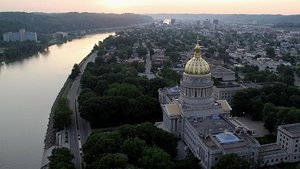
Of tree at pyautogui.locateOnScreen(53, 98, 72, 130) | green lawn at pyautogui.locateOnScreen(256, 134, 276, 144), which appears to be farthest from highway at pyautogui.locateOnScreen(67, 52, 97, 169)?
green lawn at pyautogui.locateOnScreen(256, 134, 276, 144)

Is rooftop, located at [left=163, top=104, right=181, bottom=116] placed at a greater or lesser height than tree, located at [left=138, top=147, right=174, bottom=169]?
greater

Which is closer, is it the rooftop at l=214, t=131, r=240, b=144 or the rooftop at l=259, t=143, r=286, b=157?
the rooftop at l=214, t=131, r=240, b=144

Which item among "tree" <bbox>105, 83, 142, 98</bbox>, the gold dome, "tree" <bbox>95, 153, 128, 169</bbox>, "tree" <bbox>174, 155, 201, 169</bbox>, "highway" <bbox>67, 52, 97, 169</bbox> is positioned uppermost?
the gold dome

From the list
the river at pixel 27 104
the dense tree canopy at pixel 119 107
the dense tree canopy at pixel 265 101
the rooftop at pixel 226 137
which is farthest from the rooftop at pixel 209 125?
the river at pixel 27 104

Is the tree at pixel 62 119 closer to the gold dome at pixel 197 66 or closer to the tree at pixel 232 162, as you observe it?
the gold dome at pixel 197 66

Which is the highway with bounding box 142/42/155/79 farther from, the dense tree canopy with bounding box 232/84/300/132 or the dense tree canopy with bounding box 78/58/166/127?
the dense tree canopy with bounding box 232/84/300/132

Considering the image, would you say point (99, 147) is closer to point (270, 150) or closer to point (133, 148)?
point (133, 148)

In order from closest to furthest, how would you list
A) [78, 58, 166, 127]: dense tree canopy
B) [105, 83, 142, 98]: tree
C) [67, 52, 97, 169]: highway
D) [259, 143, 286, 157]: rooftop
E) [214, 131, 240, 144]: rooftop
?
[214, 131, 240, 144]: rooftop → [259, 143, 286, 157]: rooftop → [67, 52, 97, 169]: highway → [78, 58, 166, 127]: dense tree canopy → [105, 83, 142, 98]: tree

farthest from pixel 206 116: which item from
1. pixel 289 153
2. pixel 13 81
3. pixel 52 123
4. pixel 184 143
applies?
pixel 13 81

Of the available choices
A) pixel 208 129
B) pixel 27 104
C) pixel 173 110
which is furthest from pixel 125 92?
pixel 208 129
